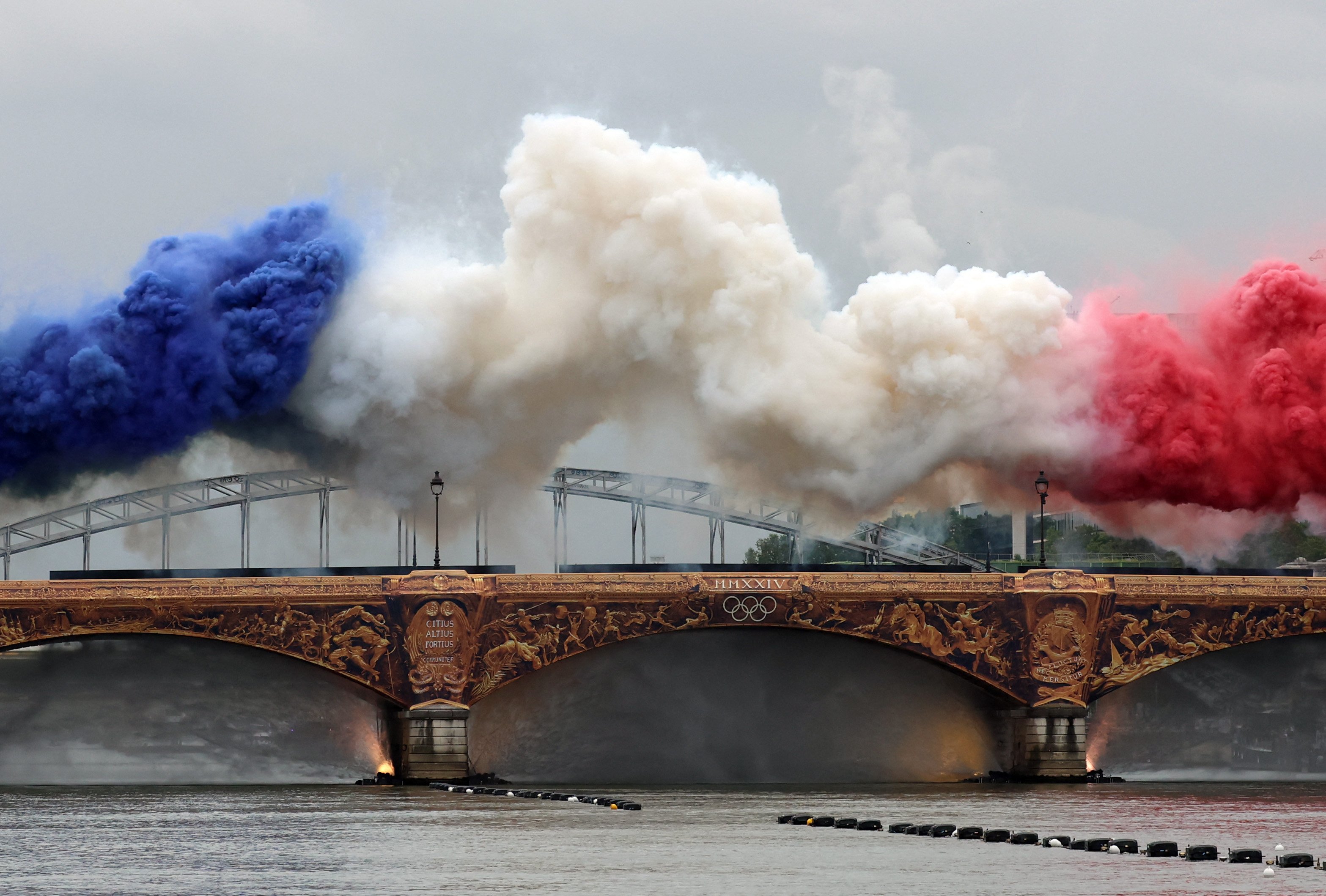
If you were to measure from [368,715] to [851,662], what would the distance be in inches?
668

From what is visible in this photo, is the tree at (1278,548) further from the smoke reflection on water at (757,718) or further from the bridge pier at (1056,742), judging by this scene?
the bridge pier at (1056,742)

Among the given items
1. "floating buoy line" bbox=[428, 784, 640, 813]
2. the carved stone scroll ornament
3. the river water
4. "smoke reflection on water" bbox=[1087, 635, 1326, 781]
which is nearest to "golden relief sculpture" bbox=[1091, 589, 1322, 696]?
"smoke reflection on water" bbox=[1087, 635, 1326, 781]

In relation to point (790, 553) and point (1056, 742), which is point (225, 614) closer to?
point (1056, 742)

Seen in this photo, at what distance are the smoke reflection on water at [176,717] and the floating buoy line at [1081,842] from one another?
1046 inches

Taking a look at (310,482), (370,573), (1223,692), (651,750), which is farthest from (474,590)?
(1223,692)

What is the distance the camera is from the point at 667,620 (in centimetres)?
7075

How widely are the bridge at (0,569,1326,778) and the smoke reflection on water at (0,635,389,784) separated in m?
2.76

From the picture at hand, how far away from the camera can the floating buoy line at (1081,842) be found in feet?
125

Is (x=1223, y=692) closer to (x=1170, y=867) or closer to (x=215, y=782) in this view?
(x=215, y=782)

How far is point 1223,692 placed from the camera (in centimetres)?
7744

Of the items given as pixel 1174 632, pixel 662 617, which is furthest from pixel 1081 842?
pixel 1174 632

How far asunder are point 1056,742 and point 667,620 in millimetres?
13913

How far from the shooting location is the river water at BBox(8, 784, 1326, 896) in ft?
114

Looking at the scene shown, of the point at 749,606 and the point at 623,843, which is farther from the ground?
the point at 749,606
